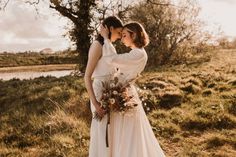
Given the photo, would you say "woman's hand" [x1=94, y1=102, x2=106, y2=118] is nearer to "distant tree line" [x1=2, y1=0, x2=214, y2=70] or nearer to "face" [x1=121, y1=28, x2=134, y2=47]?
"face" [x1=121, y1=28, x2=134, y2=47]

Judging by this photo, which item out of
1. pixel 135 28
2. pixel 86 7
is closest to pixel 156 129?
pixel 135 28

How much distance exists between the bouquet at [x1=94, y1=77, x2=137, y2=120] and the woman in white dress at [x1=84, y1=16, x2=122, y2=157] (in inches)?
4.3

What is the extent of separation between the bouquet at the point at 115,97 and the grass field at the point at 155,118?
0.58m

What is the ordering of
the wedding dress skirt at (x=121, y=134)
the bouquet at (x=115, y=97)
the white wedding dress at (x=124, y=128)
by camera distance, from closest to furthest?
1. the bouquet at (x=115, y=97)
2. the white wedding dress at (x=124, y=128)
3. the wedding dress skirt at (x=121, y=134)

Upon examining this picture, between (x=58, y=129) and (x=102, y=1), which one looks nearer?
(x=58, y=129)

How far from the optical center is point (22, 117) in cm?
1249

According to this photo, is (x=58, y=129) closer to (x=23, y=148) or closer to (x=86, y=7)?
(x=23, y=148)

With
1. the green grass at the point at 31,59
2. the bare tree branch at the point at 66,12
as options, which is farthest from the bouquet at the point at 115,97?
the green grass at the point at 31,59

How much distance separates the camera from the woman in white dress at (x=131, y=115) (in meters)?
6.31

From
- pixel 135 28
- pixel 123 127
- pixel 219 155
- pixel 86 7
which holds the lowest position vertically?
pixel 219 155

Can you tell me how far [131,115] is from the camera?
661 cm

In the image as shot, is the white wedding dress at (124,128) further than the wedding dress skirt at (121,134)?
No

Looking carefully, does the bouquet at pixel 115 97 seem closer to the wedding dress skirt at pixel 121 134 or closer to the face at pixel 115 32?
the wedding dress skirt at pixel 121 134

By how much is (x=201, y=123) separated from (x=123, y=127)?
5139mm
